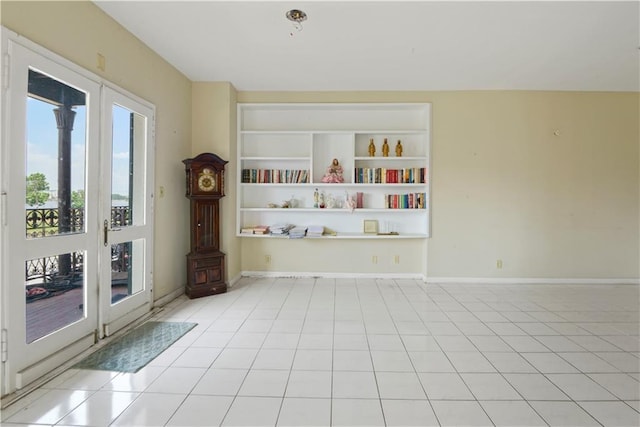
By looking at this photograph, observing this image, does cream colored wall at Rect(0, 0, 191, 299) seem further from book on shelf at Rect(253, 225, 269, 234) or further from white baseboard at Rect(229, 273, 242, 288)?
book on shelf at Rect(253, 225, 269, 234)

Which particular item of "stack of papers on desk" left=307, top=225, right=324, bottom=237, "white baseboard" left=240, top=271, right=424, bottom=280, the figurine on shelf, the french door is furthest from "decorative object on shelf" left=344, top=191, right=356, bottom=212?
the french door

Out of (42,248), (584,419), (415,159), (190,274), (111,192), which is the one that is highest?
(415,159)

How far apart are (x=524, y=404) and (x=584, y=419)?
0.29 metres

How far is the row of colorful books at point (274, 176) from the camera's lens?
15.6 ft

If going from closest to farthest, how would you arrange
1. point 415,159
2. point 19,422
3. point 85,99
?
1. point 19,422
2. point 85,99
3. point 415,159

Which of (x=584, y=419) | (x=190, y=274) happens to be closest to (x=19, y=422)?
(x=190, y=274)

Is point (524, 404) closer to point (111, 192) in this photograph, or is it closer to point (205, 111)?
point (111, 192)

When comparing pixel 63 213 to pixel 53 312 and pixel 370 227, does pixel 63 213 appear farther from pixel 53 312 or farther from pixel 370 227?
pixel 370 227

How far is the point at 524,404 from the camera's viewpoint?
6.28 feet

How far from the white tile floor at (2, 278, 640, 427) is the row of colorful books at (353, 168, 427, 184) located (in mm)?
1844

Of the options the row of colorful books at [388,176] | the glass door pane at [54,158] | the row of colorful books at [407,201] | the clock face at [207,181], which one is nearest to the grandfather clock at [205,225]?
the clock face at [207,181]

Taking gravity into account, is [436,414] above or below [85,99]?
below

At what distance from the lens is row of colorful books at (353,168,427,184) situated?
468 cm

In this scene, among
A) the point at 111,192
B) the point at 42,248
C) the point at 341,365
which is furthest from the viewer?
the point at 111,192
